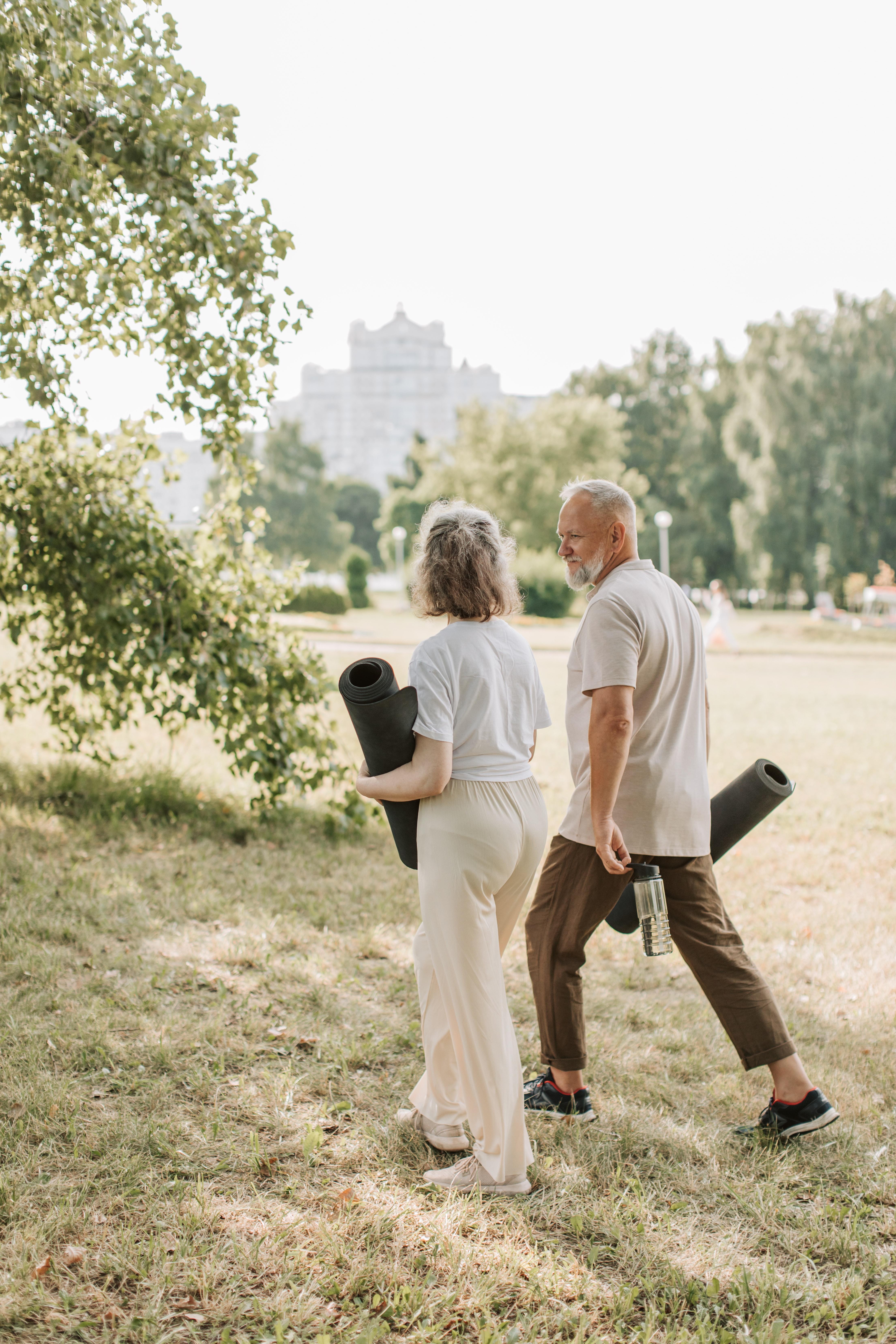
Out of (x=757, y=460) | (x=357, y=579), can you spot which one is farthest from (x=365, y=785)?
(x=757, y=460)

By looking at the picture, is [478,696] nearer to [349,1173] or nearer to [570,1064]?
[570,1064]

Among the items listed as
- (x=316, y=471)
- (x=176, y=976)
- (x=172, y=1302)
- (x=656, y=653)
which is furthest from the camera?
(x=316, y=471)

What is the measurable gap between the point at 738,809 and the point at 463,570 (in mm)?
1352

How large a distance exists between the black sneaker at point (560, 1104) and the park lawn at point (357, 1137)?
7 centimetres

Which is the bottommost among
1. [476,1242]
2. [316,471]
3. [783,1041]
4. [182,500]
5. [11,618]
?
[476,1242]

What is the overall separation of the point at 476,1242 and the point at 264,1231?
56 centimetres

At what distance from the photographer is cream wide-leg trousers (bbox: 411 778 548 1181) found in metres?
2.78

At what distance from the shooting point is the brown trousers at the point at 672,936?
320cm

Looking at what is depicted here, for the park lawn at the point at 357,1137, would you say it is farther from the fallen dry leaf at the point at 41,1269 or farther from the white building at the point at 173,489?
the white building at the point at 173,489

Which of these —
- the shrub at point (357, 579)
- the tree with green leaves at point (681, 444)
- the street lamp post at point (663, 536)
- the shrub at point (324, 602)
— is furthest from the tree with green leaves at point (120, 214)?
the tree with green leaves at point (681, 444)

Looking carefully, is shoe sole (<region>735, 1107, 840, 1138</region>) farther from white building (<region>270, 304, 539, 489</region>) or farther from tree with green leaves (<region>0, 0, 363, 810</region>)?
white building (<region>270, 304, 539, 489</region>)

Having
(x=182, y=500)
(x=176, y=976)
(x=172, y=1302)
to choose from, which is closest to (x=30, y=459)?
(x=182, y=500)

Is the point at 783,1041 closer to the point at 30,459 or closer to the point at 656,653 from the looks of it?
the point at 656,653

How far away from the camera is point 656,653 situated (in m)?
3.07
